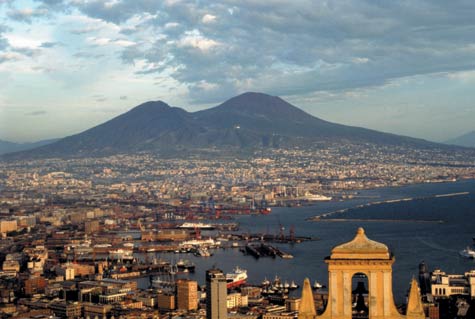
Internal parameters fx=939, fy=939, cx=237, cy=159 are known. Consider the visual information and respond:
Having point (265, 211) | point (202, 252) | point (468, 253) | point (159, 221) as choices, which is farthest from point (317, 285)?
point (265, 211)

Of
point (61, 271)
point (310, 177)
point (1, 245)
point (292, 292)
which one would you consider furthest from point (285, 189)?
point (292, 292)

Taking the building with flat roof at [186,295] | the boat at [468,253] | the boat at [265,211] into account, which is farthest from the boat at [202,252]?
the boat at [265,211]

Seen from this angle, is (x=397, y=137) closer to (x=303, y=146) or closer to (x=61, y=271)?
(x=303, y=146)

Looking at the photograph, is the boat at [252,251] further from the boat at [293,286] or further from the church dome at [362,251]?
the church dome at [362,251]

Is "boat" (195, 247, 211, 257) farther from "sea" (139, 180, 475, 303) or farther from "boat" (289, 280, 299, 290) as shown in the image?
"boat" (289, 280, 299, 290)

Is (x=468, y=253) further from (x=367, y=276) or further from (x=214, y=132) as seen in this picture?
(x=214, y=132)

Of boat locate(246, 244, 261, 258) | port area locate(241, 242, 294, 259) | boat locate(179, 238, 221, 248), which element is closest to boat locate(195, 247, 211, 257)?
boat locate(179, 238, 221, 248)
